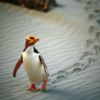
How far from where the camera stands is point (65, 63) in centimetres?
446

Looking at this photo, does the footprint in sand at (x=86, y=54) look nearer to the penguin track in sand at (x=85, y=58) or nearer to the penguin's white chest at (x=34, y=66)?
the penguin track in sand at (x=85, y=58)

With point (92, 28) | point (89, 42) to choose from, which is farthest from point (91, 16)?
point (89, 42)

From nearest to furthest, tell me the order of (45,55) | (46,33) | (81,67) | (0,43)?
(81,67) → (45,55) → (0,43) → (46,33)

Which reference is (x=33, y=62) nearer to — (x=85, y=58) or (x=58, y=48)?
(x=85, y=58)

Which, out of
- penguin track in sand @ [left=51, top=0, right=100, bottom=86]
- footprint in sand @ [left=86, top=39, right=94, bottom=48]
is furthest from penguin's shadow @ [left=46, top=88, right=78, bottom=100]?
footprint in sand @ [left=86, top=39, right=94, bottom=48]

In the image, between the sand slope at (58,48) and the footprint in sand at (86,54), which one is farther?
the footprint in sand at (86,54)

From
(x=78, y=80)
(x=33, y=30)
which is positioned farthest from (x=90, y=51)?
(x=33, y=30)

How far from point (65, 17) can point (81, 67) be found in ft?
6.01

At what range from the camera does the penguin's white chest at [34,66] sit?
11.7 ft

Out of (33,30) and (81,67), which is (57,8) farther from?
(81,67)

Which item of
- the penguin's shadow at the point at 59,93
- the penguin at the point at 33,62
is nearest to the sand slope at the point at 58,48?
the penguin's shadow at the point at 59,93

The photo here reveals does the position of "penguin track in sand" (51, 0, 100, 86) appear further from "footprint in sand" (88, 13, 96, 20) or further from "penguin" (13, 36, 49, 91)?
"footprint in sand" (88, 13, 96, 20)

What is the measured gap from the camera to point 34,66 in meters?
3.60

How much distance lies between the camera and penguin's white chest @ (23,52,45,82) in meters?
3.56
